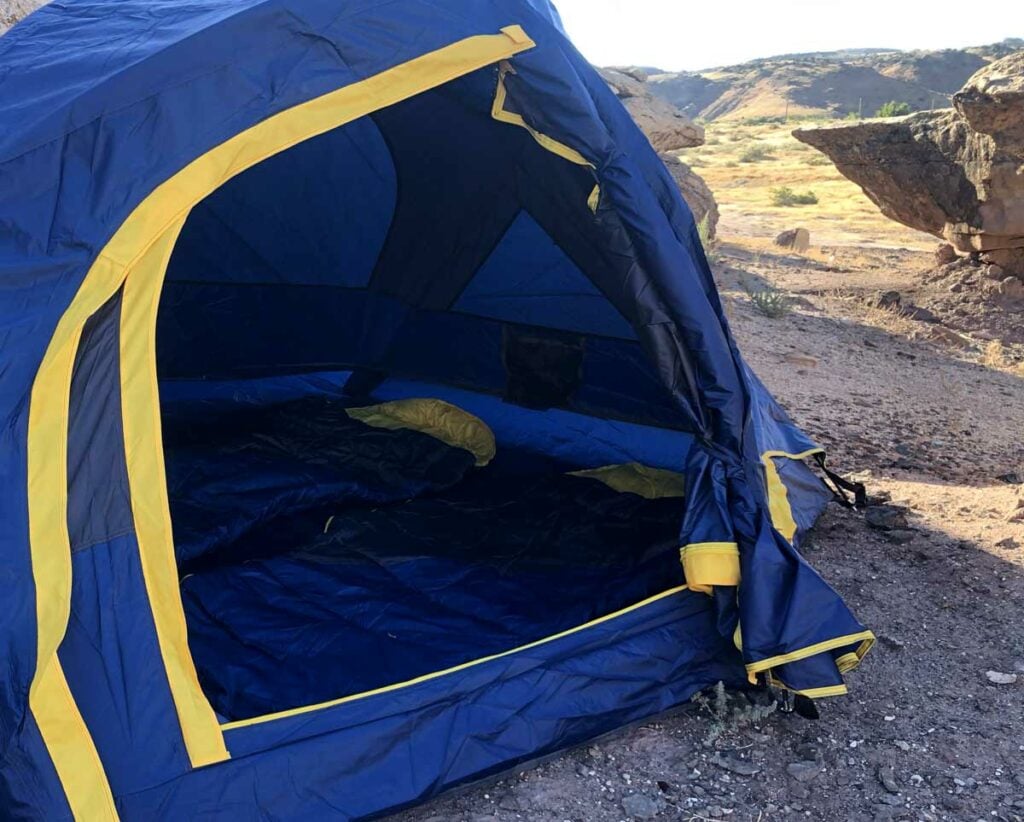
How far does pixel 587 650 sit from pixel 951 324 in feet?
24.3

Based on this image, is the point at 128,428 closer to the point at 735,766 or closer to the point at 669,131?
the point at 735,766

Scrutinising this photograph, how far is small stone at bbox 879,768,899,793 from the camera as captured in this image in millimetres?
2734

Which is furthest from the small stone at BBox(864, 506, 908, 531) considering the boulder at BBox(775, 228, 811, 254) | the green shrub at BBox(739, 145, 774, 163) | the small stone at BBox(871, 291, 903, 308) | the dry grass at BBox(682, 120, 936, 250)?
the green shrub at BBox(739, 145, 774, 163)

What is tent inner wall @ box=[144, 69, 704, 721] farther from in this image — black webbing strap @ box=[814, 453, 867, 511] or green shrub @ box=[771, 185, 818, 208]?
green shrub @ box=[771, 185, 818, 208]

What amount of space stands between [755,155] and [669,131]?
64.9ft

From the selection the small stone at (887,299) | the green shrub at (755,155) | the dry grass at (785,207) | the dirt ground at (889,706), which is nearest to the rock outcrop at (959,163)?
the small stone at (887,299)

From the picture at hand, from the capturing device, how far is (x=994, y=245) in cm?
950

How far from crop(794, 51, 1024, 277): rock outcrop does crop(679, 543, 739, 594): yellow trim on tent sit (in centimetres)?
662

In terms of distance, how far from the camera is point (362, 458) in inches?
178

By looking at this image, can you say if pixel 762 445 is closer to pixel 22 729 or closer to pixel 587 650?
pixel 587 650

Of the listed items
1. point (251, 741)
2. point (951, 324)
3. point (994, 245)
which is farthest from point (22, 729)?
point (994, 245)

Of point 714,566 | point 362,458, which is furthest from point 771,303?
point 714,566

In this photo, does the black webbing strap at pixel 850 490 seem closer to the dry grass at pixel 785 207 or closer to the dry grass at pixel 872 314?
the dry grass at pixel 872 314

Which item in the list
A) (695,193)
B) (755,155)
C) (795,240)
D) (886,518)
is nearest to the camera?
(886,518)
